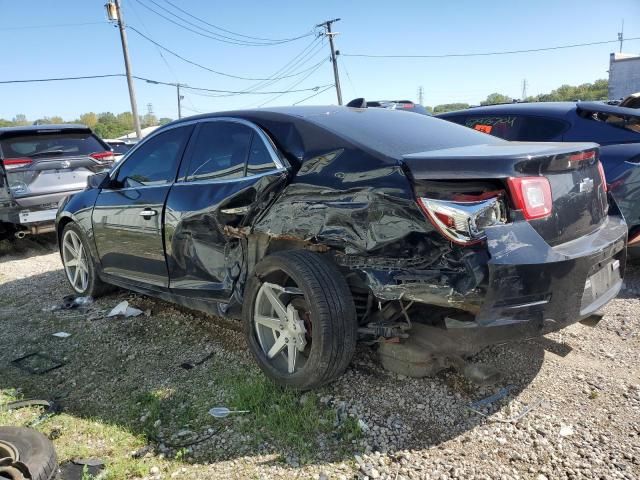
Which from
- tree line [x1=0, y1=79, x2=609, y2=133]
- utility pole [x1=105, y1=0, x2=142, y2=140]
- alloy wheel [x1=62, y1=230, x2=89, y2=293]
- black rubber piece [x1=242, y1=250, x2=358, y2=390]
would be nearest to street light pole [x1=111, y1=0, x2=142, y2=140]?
utility pole [x1=105, y1=0, x2=142, y2=140]

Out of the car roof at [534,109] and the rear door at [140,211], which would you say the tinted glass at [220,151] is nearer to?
the rear door at [140,211]

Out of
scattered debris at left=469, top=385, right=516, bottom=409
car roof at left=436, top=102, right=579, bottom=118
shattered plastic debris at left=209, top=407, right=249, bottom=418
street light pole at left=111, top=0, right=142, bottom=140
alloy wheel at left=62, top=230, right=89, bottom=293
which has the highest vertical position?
street light pole at left=111, top=0, right=142, bottom=140

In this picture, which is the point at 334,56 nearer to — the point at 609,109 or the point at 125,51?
the point at 125,51

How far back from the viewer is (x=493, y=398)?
2.83 meters

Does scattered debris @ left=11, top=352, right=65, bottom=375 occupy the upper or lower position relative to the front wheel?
lower

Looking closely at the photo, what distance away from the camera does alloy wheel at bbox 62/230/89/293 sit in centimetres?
507

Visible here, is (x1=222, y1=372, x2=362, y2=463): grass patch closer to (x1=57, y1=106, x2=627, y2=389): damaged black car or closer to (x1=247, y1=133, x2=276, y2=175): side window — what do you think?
(x1=57, y1=106, x2=627, y2=389): damaged black car

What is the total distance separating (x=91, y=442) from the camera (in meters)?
2.70

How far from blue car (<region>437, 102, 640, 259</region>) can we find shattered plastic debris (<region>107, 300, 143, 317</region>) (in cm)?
381

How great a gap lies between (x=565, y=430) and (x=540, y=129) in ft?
10.4

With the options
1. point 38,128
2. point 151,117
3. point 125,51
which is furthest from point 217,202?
point 151,117

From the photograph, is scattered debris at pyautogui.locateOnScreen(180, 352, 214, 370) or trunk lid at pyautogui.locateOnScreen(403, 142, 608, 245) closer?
trunk lid at pyautogui.locateOnScreen(403, 142, 608, 245)

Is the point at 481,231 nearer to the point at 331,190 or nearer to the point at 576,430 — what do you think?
the point at 331,190

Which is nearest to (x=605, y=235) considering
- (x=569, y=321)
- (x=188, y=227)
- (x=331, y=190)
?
(x=569, y=321)
